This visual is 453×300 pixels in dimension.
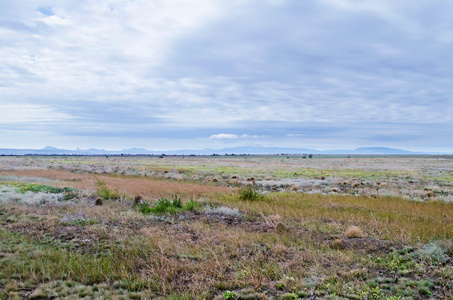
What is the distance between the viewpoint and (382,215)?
12367 millimetres

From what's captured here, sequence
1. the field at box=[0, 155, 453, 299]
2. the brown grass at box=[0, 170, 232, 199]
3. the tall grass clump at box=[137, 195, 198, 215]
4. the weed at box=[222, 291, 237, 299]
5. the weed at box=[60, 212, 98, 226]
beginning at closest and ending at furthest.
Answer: the weed at box=[222, 291, 237, 299] → the field at box=[0, 155, 453, 299] → the weed at box=[60, 212, 98, 226] → the tall grass clump at box=[137, 195, 198, 215] → the brown grass at box=[0, 170, 232, 199]

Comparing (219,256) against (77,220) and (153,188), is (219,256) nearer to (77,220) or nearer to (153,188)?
(77,220)

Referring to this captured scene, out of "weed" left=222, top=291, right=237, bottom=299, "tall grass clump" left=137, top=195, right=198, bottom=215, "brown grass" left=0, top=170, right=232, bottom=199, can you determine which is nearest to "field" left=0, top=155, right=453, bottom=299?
"weed" left=222, top=291, right=237, bottom=299

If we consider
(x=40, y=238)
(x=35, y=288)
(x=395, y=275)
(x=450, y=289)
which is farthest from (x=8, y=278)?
(x=450, y=289)

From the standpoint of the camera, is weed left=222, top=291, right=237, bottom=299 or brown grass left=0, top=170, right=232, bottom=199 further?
brown grass left=0, top=170, right=232, bottom=199

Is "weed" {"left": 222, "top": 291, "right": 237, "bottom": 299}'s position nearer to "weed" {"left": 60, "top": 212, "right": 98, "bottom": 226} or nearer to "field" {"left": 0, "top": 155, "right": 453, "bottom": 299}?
"field" {"left": 0, "top": 155, "right": 453, "bottom": 299}

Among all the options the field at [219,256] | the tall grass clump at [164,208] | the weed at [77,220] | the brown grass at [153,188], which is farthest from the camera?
the brown grass at [153,188]

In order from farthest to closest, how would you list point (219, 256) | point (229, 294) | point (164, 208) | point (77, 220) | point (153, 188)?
1. point (153, 188)
2. point (164, 208)
3. point (77, 220)
4. point (219, 256)
5. point (229, 294)

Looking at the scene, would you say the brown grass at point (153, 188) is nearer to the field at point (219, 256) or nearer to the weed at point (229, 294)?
the field at point (219, 256)

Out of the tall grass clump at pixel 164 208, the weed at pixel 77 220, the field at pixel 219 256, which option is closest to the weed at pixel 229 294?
the field at pixel 219 256

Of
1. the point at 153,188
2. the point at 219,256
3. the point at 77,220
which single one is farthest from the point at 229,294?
the point at 153,188

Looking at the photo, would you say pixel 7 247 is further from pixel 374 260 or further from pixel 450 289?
pixel 450 289

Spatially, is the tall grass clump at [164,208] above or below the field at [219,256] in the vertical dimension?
above

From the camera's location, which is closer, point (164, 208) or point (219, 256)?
point (219, 256)
